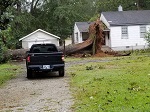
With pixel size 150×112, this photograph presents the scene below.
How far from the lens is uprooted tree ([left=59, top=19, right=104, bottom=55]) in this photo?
103 ft

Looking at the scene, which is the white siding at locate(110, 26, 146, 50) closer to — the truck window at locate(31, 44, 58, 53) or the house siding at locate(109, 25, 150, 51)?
the house siding at locate(109, 25, 150, 51)

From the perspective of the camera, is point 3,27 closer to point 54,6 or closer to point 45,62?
point 45,62

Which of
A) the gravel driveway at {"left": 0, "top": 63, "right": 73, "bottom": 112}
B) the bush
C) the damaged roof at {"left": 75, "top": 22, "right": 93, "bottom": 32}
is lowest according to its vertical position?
the gravel driveway at {"left": 0, "top": 63, "right": 73, "bottom": 112}

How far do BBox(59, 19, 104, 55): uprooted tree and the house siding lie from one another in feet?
28.0

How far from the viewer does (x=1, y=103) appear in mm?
9836

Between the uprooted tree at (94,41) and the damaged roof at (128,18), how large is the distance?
8554 mm

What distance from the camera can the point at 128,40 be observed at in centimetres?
4109

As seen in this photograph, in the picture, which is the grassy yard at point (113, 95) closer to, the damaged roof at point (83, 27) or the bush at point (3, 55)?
the bush at point (3, 55)

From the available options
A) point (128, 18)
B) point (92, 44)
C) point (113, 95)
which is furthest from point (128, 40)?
point (113, 95)

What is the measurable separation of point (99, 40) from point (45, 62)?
55.4 ft

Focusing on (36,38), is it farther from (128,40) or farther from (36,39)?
(128,40)

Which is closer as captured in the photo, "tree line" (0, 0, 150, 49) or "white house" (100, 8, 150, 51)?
"white house" (100, 8, 150, 51)

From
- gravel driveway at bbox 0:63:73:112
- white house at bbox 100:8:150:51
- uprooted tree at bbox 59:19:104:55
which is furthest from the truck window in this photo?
white house at bbox 100:8:150:51

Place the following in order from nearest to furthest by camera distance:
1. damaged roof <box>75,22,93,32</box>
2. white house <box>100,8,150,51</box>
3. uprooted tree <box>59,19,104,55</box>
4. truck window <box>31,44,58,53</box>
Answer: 1. truck window <box>31,44,58,53</box>
2. uprooted tree <box>59,19,104,55</box>
3. white house <box>100,8,150,51</box>
4. damaged roof <box>75,22,93,32</box>
